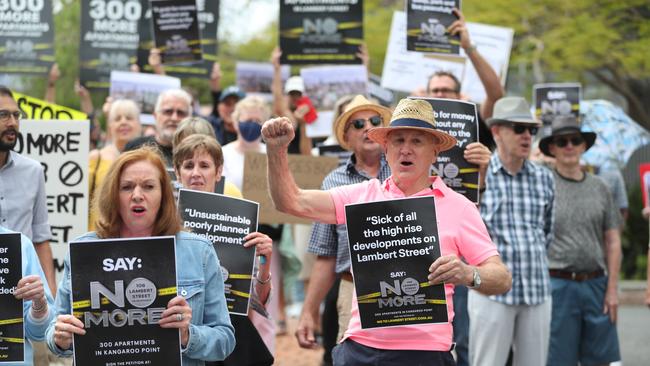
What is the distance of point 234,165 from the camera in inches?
359

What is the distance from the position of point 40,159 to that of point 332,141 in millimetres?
3779

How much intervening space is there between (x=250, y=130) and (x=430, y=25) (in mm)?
1664

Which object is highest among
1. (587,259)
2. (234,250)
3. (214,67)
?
(214,67)

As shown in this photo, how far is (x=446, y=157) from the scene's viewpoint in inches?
270

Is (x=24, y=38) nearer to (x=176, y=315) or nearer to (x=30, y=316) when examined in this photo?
(x=30, y=316)

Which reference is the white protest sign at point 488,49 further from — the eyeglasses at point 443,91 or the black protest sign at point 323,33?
the eyeglasses at point 443,91

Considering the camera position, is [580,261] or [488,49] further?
[488,49]

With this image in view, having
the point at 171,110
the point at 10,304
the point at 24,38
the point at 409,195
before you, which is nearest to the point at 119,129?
the point at 171,110

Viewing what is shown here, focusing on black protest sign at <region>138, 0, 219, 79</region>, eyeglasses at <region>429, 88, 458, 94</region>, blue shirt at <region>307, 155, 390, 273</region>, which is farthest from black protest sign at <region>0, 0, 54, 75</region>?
blue shirt at <region>307, 155, 390, 273</region>

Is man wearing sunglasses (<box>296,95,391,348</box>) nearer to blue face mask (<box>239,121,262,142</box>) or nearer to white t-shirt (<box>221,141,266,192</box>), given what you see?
white t-shirt (<box>221,141,266,192</box>)

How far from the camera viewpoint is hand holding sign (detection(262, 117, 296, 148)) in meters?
5.05

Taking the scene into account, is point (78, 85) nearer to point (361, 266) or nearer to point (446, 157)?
point (446, 157)

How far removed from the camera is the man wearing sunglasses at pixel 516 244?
806cm

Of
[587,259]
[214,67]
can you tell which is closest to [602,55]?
[214,67]
